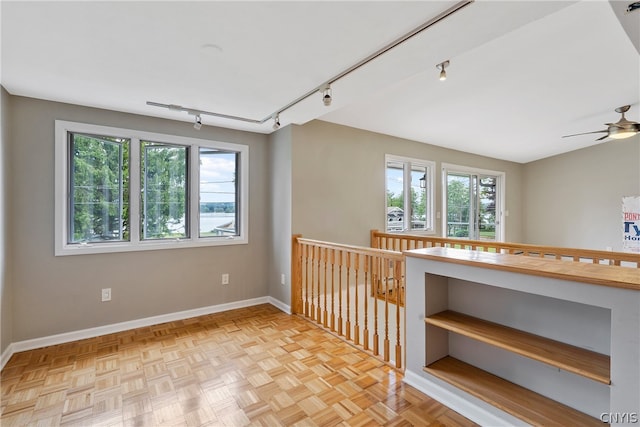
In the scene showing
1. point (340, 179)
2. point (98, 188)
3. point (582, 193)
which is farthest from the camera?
point (582, 193)

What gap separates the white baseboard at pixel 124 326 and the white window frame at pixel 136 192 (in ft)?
2.51

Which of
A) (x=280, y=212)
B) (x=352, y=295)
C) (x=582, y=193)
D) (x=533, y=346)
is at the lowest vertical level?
(x=352, y=295)

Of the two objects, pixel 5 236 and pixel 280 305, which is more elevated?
pixel 5 236

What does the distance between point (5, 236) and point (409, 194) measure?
473 centimetres

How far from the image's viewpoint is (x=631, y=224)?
5.45m

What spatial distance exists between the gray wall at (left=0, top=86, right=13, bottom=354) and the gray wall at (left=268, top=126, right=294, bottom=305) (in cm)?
245

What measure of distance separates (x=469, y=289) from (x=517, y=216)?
600 cm

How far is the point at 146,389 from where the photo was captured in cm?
207

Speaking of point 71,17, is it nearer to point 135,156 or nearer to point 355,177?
point 135,156

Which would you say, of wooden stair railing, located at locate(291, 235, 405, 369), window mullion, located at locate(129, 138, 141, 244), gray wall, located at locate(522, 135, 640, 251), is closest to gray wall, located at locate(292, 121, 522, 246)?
wooden stair railing, located at locate(291, 235, 405, 369)

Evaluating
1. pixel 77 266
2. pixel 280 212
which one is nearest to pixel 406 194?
pixel 280 212

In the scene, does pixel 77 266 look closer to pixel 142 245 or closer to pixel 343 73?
pixel 142 245

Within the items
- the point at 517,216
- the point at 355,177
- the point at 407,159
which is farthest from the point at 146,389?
the point at 517,216

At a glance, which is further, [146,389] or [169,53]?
[146,389]
